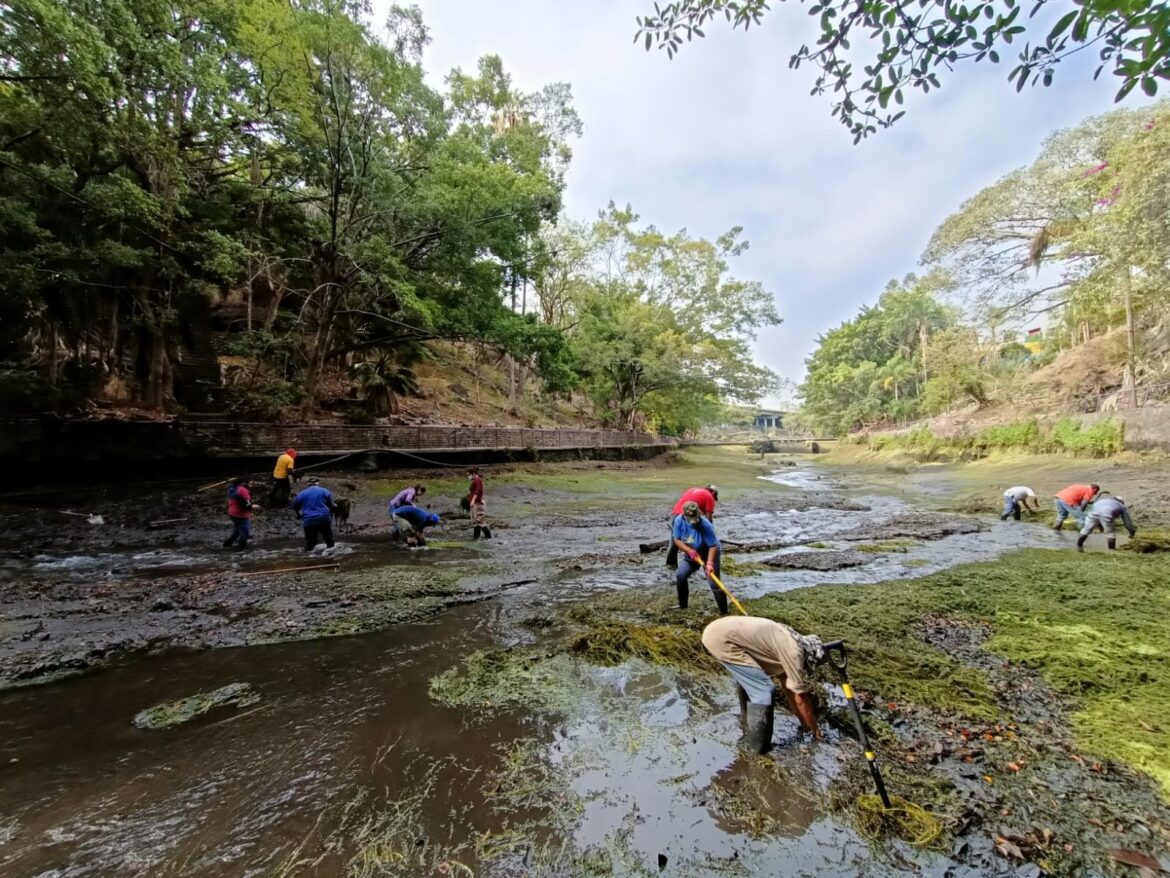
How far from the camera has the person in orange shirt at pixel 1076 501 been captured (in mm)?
10059

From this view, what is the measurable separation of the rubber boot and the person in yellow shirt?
476 inches

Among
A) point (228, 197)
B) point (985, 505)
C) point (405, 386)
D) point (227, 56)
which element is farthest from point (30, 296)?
point (985, 505)

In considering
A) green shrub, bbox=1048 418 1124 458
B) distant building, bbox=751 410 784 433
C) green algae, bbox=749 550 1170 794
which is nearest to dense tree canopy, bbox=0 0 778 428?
green algae, bbox=749 550 1170 794

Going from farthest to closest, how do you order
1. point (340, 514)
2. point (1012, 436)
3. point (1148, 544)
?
point (1012, 436)
point (340, 514)
point (1148, 544)

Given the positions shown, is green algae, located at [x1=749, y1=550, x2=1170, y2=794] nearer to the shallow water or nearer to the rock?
the rock

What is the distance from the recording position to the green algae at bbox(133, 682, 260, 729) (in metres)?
3.81

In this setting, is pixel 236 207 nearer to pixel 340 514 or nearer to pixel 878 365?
pixel 340 514

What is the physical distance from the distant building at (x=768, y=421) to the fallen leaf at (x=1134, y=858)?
93012 mm

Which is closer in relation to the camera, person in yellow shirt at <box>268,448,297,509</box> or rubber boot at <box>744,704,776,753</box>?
rubber boot at <box>744,704,776,753</box>

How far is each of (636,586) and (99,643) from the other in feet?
20.9

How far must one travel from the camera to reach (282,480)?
12289 millimetres

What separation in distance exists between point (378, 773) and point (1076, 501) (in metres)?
14.0

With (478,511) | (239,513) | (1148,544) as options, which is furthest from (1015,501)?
(239,513)

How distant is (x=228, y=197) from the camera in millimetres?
17578
